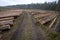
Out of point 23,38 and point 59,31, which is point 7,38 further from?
point 59,31

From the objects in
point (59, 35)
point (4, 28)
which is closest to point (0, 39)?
point (4, 28)

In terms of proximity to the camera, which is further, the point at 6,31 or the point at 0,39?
the point at 6,31

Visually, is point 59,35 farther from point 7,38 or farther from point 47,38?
point 7,38

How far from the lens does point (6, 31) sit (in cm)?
1489

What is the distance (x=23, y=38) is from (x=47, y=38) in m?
2.03

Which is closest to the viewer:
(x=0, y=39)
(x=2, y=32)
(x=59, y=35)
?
(x=0, y=39)

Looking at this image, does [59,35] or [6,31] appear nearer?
[59,35]

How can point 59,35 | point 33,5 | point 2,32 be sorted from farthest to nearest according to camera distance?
point 33,5
point 2,32
point 59,35

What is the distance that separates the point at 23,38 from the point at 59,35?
3332 mm

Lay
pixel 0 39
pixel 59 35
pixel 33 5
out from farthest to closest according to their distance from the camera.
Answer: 1. pixel 33 5
2. pixel 59 35
3. pixel 0 39

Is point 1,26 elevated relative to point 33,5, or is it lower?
elevated

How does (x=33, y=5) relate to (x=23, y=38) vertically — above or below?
below

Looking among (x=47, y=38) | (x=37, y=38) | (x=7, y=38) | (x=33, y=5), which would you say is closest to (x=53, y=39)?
(x=47, y=38)

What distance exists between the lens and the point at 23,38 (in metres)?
12.3
